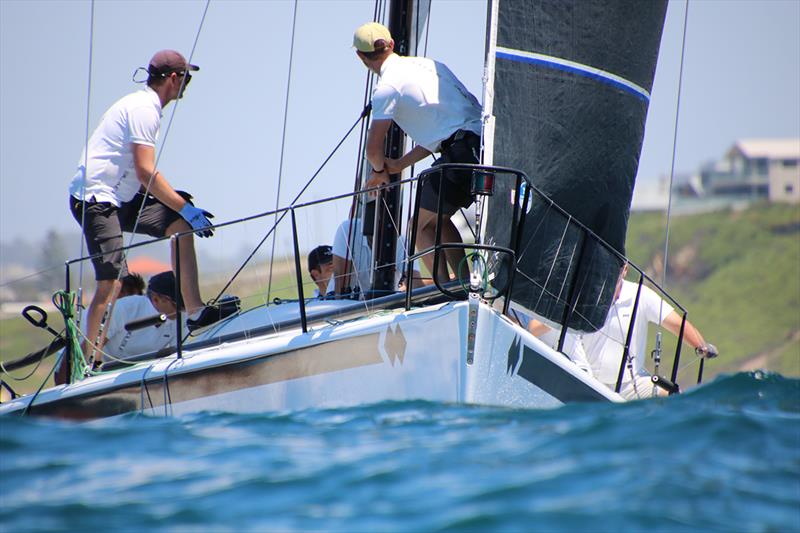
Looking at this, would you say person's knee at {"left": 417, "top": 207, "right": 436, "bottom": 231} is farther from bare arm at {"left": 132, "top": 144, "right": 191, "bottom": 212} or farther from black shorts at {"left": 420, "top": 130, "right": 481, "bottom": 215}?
bare arm at {"left": 132, "top": 144, "right": 191, "bottom": 212}

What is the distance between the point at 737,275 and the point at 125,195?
3911 centimetres

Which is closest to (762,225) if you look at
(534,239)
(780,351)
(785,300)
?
(785,300)

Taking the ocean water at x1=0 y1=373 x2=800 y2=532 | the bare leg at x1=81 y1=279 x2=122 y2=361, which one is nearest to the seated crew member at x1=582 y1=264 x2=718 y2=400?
the ocean water at x1=0 y1=373 x2=800 y2=532

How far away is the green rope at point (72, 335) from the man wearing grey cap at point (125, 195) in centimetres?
14

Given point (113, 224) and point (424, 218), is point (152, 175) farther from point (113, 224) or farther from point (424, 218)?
point (424, 218)

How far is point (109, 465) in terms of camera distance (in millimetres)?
3766

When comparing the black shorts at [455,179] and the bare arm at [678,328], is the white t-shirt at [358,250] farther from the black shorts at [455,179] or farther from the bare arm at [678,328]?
the bare arm at [678,328]

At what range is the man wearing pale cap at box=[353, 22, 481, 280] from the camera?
5242mm

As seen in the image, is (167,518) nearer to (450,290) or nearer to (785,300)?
(450,290)

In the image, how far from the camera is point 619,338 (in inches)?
240

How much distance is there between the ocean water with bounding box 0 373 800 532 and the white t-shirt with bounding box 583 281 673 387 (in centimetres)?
129

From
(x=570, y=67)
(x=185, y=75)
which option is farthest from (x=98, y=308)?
(x=570, y=67)

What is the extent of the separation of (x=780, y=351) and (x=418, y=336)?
35.2 metres

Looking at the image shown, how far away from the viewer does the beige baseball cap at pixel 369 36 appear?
5.44 metres
